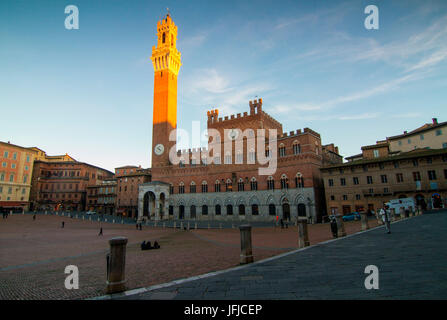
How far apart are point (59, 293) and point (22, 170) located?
5722 centimetres

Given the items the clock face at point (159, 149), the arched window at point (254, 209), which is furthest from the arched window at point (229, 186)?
the clock face at point (159, 149)

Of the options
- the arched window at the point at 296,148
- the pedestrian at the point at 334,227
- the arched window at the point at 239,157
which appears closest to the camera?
the pedestrian at the point at 334,227

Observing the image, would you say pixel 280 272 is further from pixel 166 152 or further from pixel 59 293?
pixel 166 152

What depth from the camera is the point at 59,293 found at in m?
5.59

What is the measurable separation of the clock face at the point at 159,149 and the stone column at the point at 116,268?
42839 millimetres

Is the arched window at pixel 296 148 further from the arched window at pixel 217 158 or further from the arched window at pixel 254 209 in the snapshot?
the arched window at pixel 217 158

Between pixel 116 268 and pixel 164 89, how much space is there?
156 feet

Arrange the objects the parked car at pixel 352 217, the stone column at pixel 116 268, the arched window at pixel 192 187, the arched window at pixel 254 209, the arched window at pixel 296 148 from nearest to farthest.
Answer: the stone column at pixel 116 268 < the parked car at pixel 352 217 < the arched window at pixel 296 148 < the arched window at pixel 254 209 < the arched window at pixel 192 187

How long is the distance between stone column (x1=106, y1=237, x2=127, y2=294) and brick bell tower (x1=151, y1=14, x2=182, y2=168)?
140ft

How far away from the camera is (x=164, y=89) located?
48.3m

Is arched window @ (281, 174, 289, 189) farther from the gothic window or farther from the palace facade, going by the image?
the gothic window

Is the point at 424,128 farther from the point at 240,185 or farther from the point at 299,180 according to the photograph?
the point at 240,185

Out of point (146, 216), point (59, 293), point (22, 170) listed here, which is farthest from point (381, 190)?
point (22, 170)

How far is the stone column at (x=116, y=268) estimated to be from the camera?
509 centimetres
